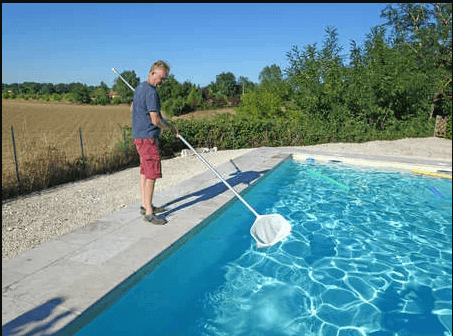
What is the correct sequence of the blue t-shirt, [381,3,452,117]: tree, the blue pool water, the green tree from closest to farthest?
the blue pool water → the blue t-shirt → [381,3,452,117]: tree → the green tree

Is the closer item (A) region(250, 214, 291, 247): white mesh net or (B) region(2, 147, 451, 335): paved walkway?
(B) region(2, 147, 451, 335): paved walkway

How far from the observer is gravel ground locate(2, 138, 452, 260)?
12.5 ft

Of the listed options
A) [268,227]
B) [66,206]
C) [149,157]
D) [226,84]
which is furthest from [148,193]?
[226,84]

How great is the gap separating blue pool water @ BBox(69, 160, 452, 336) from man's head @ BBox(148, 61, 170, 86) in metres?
1.96

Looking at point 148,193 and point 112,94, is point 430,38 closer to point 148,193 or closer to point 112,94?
point 148,193

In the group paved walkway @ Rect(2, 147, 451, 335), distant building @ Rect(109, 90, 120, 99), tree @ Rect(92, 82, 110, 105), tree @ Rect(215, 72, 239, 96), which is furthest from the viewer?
distant building @ Rect(109, 90, 120, 99)

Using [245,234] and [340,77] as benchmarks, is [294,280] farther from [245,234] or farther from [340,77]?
[340,77]

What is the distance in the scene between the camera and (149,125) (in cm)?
378

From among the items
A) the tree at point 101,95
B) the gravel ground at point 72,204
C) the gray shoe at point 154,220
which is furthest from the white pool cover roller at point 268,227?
the tree at point 101,95

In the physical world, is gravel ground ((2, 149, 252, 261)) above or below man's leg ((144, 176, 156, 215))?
below

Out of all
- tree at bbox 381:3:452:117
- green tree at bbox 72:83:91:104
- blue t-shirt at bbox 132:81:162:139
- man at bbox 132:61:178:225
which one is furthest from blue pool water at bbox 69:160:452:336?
green tree at bbox 72:83:91:104

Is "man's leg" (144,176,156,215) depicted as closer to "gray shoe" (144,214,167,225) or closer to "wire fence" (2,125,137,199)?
"gray shoe" (144,214,167,225)

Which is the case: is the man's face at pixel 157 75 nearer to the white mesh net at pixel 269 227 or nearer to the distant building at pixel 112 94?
the white mesh net at pixel 269 227

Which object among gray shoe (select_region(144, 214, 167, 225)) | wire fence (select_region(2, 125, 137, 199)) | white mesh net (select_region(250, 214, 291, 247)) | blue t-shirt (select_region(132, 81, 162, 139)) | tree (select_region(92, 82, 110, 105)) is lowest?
white mesh net (select_region(250, 214, 291, 247))
